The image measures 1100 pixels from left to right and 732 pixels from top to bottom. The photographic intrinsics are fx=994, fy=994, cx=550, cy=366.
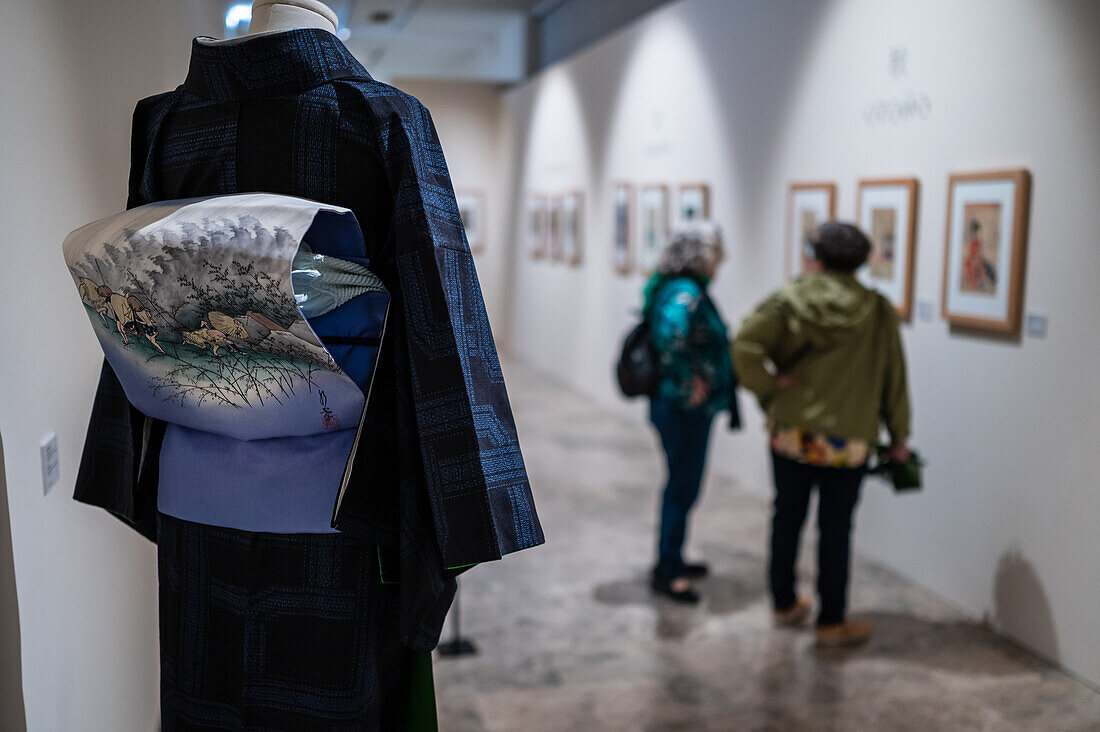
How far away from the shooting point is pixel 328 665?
166cm

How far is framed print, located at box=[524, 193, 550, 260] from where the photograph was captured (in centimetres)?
1117

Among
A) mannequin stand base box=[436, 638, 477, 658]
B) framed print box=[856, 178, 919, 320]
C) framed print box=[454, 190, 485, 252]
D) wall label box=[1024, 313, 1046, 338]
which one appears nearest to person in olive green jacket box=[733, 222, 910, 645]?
wall label box=[1024, 313, 1046, 338]

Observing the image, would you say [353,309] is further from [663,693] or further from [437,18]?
[437,18]

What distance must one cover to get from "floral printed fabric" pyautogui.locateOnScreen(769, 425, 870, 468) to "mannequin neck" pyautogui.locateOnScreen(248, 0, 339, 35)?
257 cm

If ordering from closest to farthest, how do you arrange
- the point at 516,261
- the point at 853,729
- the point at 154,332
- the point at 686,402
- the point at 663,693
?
the point at 154,332
the point at 853,729
the point at 663,693
the point at 686,402
the point at 516,261

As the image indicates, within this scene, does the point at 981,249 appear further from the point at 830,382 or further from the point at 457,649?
the point at 457,649

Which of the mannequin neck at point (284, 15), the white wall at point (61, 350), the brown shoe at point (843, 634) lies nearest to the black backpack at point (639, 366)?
the brown shoe at point (843, 634)

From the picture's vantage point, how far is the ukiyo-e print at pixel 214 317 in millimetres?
1423

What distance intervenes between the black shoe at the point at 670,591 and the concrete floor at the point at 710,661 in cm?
6

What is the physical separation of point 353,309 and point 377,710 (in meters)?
0.70

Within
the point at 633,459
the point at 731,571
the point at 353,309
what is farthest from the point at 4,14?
the point at 633,459

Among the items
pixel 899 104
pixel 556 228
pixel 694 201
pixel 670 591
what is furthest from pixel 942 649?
pixel 556 228

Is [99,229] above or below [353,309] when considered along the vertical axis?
above

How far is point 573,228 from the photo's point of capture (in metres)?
10.1
